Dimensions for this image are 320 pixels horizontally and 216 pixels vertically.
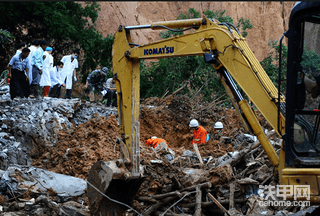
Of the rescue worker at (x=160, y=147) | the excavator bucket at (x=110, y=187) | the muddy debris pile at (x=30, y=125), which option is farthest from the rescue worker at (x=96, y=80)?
the excavator bucket at (x=110, y=187)

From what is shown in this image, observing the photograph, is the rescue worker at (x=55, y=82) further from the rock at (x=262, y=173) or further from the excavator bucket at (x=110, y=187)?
the rock at (x=262, y=173)

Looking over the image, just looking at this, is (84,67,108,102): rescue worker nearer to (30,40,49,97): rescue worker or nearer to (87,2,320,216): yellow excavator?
(30,40,49,97): rescue worker

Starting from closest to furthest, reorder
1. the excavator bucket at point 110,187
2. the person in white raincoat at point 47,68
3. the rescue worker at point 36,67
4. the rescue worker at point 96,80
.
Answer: the excavator bucket at point 110,187 → the rescue worker at point 36,67 → the person in white raincoat at point 47,68 → the rescue worker at point 96,80

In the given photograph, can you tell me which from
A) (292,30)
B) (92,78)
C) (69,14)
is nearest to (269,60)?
(92,78)

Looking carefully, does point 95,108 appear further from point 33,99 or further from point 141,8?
point 141,8

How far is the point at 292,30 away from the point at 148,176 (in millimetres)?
4063

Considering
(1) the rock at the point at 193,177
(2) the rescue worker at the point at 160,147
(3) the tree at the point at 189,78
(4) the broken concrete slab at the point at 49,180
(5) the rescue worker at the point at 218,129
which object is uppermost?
(3) the tree at the point at 189,78


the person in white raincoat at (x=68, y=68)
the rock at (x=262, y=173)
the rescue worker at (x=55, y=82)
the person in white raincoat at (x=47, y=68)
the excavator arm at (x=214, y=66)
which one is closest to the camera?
the excavator arm at (x=214, y=66)

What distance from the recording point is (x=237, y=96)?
4773mm

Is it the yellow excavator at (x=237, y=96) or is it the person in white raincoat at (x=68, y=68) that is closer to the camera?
the yellow excavator at (x=237, y=96)

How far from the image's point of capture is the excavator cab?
142 inches

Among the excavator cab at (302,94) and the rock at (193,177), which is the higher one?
the excavator cab at (302,94)

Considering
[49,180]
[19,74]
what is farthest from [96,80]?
[49,180]

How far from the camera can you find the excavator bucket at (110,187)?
16.0 ft
